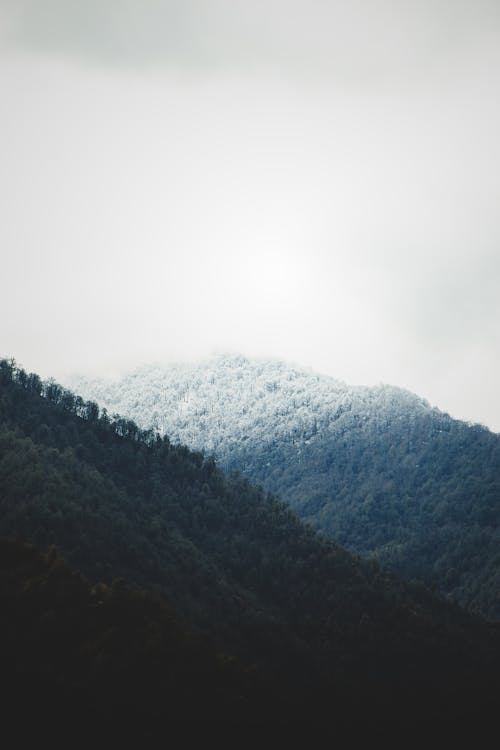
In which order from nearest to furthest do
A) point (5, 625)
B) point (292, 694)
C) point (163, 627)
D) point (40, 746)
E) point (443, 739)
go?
1. point (40, 746)
2. point (5, 625)
3. point (163, 627)
4. point (443, 739)
5. point (292, 694)

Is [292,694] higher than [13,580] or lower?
lower

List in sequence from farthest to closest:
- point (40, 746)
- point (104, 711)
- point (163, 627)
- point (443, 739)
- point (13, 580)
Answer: point (443, 739), point (163, 627), point (13, 580), point (104, 711), point (40, 746)

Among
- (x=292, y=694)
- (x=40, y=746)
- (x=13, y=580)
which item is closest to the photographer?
(x=40, y=746)

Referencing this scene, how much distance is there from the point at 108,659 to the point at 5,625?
16857mm

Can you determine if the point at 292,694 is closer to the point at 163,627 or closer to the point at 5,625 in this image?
the point at 163,627

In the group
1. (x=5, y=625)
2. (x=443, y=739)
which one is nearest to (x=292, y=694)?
(x=443, y=739)

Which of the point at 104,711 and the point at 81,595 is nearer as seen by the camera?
the point at 104,711

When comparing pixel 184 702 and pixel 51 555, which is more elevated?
pixel 51 555

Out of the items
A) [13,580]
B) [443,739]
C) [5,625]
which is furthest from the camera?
[443,739]

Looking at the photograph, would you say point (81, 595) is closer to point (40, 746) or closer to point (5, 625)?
Result: point (5, 625)

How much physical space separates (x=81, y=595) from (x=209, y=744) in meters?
38.0

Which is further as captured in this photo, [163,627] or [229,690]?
[163,627]

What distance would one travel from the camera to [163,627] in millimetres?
130000

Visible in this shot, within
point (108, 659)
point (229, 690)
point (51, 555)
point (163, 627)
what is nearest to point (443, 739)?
point (229, 690)
